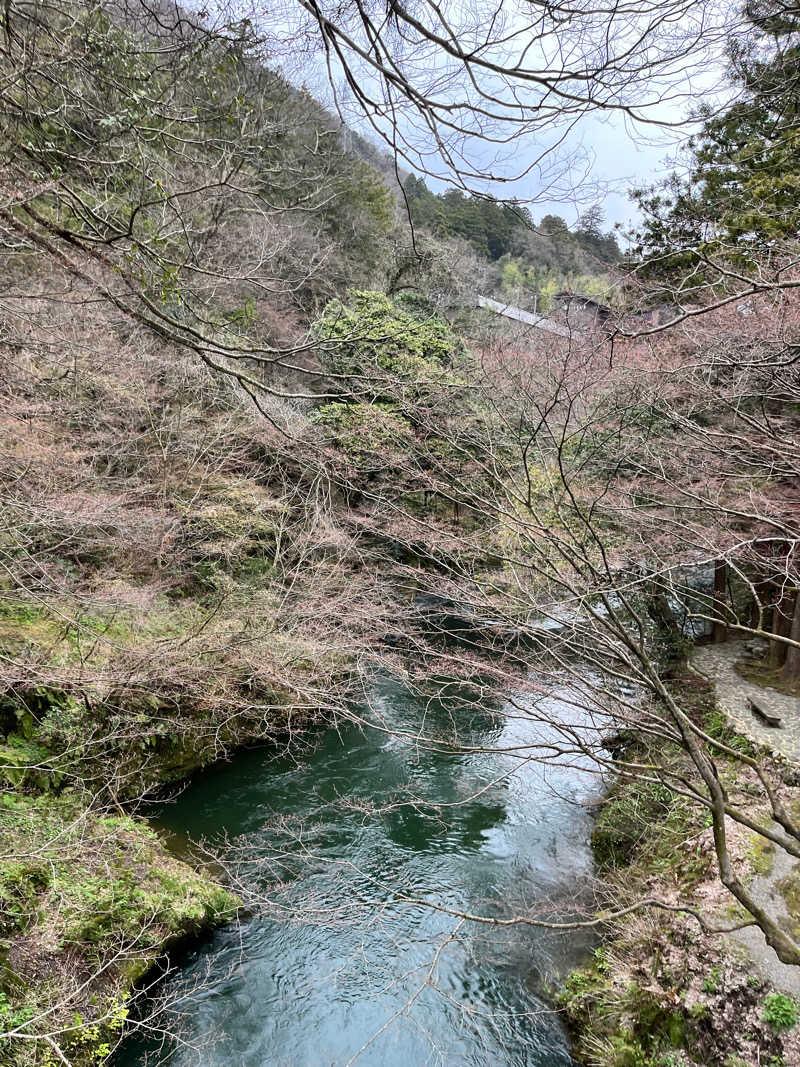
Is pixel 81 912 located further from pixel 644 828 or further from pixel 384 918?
pixel 644 828

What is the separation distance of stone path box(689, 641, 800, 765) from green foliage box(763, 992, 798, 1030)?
2.86m

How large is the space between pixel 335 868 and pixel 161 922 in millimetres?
1893

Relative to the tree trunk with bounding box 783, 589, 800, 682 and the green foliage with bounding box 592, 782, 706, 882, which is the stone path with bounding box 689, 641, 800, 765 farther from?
the green foliage with bounding box 592, 782, 706, 882

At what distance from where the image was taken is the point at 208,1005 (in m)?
4.69

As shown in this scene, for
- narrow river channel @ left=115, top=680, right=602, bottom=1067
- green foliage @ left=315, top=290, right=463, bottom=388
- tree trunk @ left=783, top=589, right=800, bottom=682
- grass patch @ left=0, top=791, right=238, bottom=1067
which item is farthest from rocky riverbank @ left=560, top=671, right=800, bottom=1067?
green foliage @ left=315, top=290, right=463, bottom=388

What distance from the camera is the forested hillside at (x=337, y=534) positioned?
2.48 metres


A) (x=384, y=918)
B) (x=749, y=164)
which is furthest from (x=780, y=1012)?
(x=749, y=164)

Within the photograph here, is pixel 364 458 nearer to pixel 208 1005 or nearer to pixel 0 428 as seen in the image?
pixel 0 428

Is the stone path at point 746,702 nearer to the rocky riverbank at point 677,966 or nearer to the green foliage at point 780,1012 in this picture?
the rocky riverbank at point 677,966

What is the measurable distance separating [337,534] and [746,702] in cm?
648

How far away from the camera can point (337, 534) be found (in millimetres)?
8594

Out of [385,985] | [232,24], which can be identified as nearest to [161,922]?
[385,985]

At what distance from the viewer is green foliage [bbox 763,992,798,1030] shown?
11.6 ft

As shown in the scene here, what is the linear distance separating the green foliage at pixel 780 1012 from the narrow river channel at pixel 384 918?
5.05 feet
